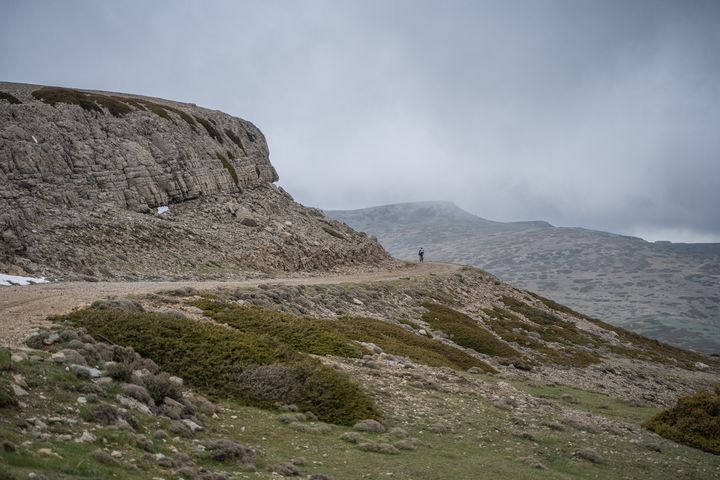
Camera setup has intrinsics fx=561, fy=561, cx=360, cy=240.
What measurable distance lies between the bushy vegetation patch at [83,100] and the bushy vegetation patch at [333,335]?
39079mm

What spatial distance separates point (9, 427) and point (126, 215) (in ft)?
133

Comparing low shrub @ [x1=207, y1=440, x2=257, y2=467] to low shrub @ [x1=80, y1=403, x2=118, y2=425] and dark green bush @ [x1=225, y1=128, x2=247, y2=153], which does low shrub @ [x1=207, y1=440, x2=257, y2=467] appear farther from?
dark green bush @ [x1=225, y1=128, x2=247, y2=153]

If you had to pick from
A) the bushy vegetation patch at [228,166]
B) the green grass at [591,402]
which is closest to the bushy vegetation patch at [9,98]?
the bushy vegetation patch at [228,166]

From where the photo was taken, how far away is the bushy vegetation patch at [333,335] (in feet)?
84.4

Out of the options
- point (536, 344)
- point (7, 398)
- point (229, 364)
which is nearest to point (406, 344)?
point (229, 364)

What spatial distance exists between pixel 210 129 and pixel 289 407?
63.1 meters

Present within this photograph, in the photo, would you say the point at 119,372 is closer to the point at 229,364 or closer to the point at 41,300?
the point at 229,364

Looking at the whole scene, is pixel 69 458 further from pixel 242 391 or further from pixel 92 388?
pixel 242 391

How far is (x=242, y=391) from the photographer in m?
19.0

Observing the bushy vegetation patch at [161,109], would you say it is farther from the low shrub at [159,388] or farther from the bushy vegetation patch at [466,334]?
the low shrub at [159,388]

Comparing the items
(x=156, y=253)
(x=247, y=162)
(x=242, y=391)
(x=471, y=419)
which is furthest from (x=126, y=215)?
(x=471, y=419)

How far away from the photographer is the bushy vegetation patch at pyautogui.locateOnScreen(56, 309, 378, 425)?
19000mm

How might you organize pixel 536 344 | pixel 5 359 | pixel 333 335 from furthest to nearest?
pixel 536 344 < pixel 333 335 < pixel 5 359

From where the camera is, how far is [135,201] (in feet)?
177
